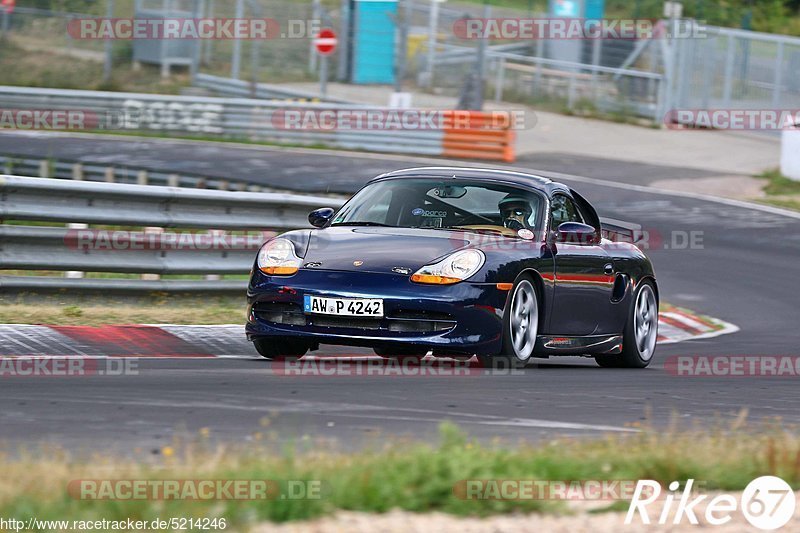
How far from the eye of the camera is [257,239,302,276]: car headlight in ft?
27.9

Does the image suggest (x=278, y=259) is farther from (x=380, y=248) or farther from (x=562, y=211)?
(x=562, y=211)

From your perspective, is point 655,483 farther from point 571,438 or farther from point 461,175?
point 461,175

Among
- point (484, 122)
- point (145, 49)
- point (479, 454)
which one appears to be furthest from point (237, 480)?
point (145, 49)

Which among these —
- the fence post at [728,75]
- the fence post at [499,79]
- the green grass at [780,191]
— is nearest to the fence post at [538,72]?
the fence post at [499,79]

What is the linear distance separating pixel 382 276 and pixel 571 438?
93.6 inches

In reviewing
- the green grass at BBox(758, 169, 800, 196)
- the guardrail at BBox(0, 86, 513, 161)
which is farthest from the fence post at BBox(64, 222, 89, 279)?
the guardrail at BBox(0, 86, 513, 161)

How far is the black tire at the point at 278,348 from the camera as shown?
879 centimetres

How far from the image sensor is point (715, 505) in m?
4.99

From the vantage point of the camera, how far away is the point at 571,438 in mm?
6145

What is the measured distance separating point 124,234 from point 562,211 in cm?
353

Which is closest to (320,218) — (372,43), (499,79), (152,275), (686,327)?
(152,275)

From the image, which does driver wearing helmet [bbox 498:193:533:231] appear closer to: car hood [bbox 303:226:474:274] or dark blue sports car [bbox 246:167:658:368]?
dark blue sports car [bbox 246:167:658:368]

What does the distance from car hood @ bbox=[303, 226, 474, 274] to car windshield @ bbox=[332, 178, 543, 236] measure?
0.29 m

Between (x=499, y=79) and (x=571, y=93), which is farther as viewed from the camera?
(x=499, y=79)
